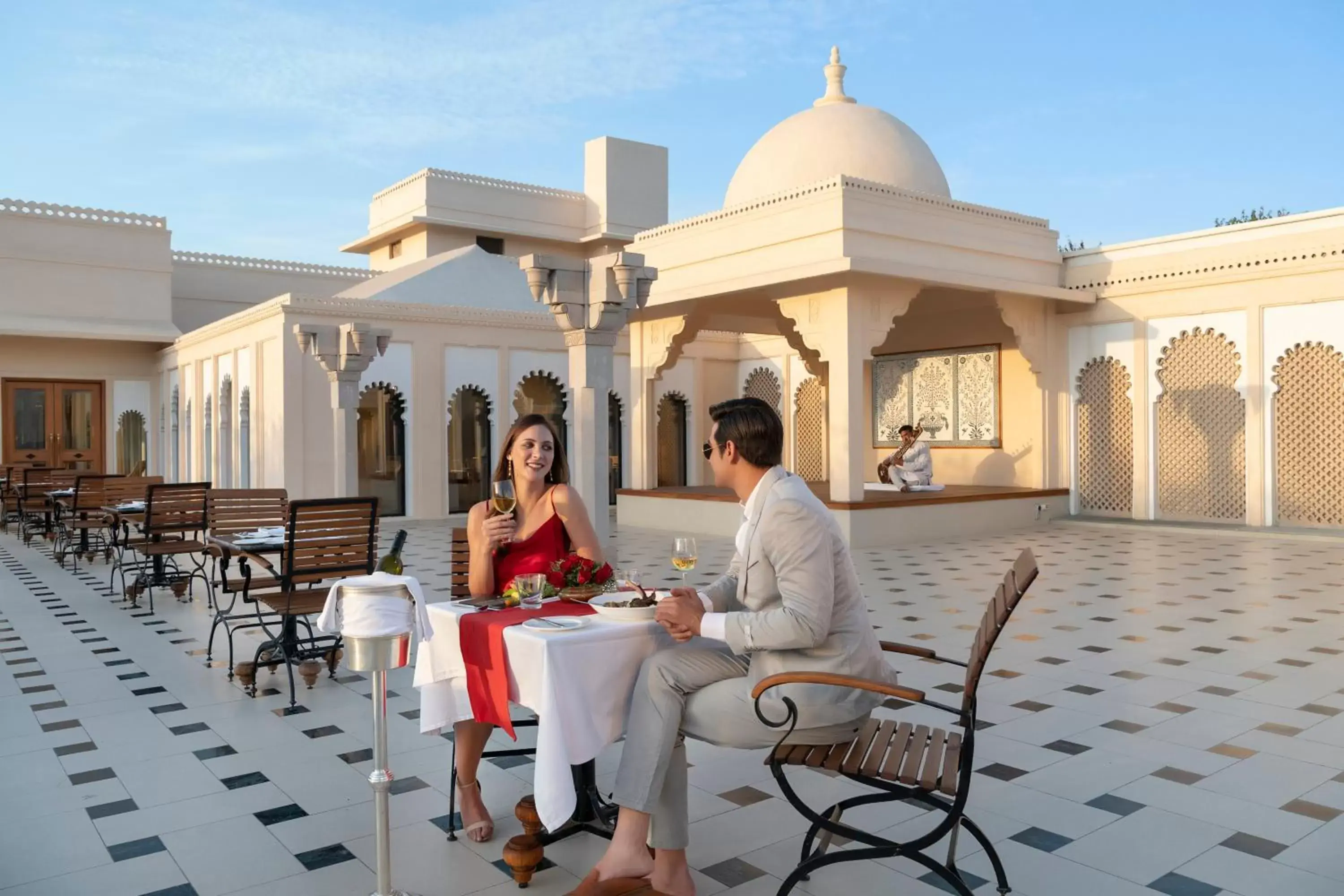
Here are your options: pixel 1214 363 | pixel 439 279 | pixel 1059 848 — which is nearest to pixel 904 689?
pixel 1059 848

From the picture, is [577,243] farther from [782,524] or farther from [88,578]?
[782,524]

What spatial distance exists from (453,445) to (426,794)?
1275 centimetres

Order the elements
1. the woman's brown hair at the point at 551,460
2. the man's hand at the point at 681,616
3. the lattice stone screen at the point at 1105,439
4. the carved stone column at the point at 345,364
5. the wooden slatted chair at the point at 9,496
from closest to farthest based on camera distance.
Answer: the man's hand at the point at 681,616
the woman's brown hair at the point at 551,460
the carved stone column at the point at 345,364
the lattice stone screen at the point at 1105,439
the wooden slatted chair at the point at 9,496

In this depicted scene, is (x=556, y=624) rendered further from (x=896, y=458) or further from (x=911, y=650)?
(x=896, y=458)

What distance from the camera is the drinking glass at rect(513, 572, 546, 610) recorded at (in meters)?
3.31

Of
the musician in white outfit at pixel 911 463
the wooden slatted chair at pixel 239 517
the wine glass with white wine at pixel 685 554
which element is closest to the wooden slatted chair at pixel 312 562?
the wooden slatted chair at pixel 239 517

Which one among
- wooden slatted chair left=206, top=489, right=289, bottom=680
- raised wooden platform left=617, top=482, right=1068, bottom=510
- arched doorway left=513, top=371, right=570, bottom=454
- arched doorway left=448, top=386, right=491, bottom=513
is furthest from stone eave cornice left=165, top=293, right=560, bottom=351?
Result: wooden slatted chair left=206, top=489, right=289, bottom=680

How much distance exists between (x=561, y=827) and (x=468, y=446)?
13595 millimetres

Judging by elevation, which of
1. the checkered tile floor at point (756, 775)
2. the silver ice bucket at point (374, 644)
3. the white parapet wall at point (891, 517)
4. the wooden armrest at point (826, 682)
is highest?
the silver ice bucket at point (374, 644)

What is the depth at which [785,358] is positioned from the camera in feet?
61.8

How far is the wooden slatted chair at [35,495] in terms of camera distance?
13.0 metres

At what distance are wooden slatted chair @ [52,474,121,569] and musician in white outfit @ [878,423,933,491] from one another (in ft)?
30.2

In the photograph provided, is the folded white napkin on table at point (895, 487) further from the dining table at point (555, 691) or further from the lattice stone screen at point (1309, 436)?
the dining table at point (555, 691)

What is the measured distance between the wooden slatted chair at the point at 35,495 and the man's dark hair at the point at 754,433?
40.6ft
